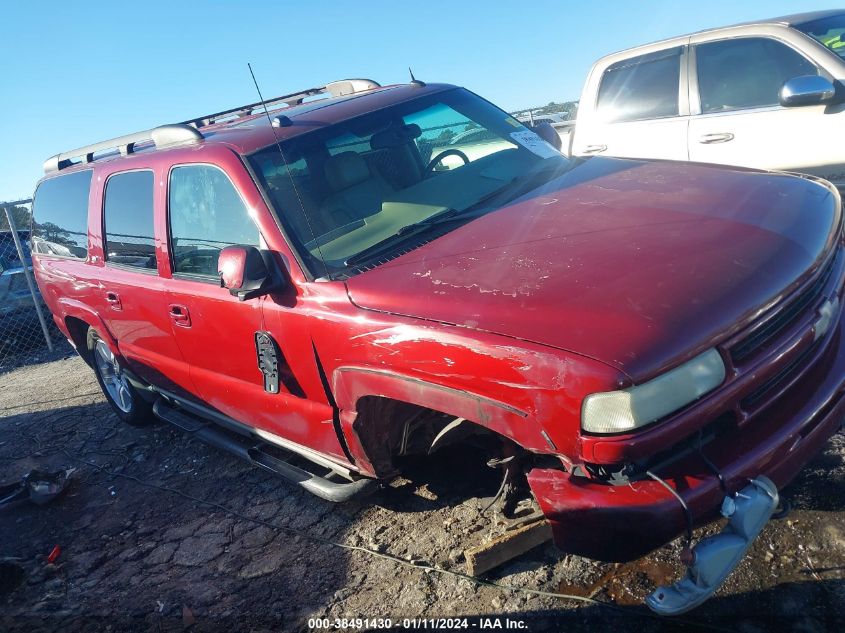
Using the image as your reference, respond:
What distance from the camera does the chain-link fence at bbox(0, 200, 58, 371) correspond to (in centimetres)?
920

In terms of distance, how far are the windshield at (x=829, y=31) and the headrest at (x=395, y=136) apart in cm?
347

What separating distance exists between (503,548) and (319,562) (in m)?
0.95

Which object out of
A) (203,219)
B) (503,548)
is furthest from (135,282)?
(503,548)

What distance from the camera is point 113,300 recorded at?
14.1 ft

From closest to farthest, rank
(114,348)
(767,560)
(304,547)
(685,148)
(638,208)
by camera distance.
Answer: (767,560) → (638,208) → (304,547) → (114,348) → (685,148)

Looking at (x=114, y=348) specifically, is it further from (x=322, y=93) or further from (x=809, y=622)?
(x=809, y=622)

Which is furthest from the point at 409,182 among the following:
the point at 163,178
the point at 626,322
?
the point at 626,322

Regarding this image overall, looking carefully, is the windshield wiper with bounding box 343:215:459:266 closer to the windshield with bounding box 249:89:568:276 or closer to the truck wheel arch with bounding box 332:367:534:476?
the windshield with bounding box 249:89:568:276

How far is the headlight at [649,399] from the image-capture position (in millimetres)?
1871

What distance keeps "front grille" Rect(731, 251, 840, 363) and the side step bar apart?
1.71 m

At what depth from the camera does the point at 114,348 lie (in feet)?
15.4

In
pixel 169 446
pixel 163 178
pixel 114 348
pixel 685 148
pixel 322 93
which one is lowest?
pixel 169 446

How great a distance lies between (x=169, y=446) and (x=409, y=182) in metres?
2.99

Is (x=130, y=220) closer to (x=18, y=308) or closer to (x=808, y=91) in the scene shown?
(x=808, y=91)
